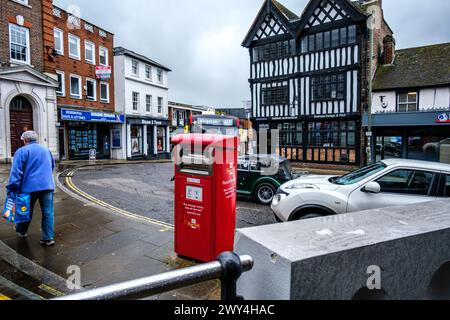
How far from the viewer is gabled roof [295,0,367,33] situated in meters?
18.3

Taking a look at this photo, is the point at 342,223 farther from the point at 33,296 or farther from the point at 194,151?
the point at 33,296

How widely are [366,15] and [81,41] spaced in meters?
20.4

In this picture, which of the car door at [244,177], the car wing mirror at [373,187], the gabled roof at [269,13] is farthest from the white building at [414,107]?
the car wing mirror at [373,187]

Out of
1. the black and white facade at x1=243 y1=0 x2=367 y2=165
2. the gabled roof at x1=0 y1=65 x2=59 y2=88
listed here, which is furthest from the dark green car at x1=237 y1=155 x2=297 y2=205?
the gabled roof at x1=0 y1=65 x2=59 y2=88

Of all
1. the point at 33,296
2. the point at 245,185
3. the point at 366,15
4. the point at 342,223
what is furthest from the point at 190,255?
the point at 366,15

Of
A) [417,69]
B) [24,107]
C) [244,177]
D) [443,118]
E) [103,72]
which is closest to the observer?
[244,177]

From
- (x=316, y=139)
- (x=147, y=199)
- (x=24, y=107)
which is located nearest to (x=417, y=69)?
(x=316, y=139)

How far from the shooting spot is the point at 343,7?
745 inches

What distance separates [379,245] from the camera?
2.02 meters

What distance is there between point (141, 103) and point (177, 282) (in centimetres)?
2854

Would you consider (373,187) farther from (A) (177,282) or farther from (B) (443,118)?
(B) (443,118)

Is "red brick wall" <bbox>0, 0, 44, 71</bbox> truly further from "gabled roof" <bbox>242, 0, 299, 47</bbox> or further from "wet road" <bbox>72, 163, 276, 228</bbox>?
"gabled roof" <bbox>242, 0, 299, 47</bbox>

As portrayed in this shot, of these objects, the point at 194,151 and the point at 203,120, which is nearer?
the point at 194,151

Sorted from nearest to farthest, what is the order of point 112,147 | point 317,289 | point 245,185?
point 317,289 → point 245,185 → point 112,147
